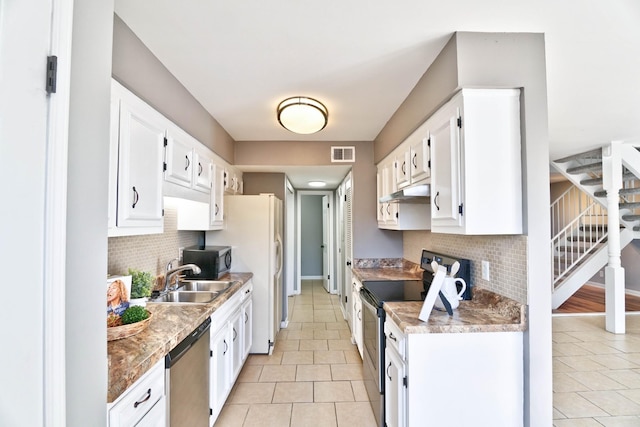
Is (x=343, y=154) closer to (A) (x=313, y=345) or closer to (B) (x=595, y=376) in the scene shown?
(A) (x=313, y=345)

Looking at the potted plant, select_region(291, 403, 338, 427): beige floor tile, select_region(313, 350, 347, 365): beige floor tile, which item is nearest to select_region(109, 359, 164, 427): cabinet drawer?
the potted plant

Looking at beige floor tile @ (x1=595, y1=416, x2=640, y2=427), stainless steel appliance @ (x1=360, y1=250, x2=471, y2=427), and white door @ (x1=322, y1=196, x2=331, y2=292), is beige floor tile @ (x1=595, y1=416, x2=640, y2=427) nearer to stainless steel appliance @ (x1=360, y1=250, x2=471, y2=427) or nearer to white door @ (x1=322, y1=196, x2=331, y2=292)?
stainless steel appliance @ (x1=360, y1=250, x2=471, y2=427)

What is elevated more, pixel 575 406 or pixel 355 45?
pixel 355 45

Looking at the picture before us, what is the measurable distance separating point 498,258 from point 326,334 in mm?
2687

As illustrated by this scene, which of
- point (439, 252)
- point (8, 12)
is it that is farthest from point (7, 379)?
point (439, 252)

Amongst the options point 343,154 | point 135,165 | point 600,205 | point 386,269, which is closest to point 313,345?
point 386,269

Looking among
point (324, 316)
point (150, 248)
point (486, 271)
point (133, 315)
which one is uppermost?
point (150, 248)

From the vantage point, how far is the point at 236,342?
2.69m

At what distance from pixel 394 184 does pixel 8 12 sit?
2713mm

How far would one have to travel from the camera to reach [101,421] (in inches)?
34.6

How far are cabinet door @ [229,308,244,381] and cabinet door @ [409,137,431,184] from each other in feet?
6.32

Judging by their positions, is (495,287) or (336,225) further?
(336,225)

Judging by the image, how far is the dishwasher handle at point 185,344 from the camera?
1428 mm

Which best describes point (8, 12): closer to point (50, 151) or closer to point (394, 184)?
point (50, 151)
